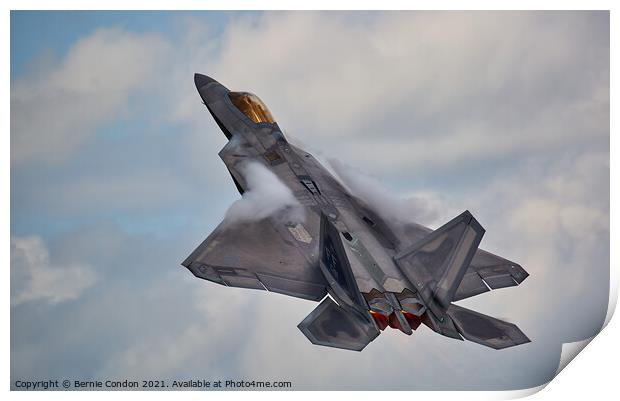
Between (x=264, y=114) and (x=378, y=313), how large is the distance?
8.20 meters

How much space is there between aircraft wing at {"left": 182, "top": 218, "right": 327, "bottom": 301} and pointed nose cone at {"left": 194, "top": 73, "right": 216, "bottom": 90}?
245 inches

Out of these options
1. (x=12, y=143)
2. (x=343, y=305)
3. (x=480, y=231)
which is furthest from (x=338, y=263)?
(x=12, y=143)

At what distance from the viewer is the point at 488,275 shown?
24250mm

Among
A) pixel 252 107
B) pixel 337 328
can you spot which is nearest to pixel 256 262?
pixel 337 328

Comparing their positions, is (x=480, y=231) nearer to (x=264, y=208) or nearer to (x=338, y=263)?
(x=338, y=263)

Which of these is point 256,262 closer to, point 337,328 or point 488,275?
point 337,328

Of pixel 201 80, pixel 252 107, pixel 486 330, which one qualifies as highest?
pixel 201 80

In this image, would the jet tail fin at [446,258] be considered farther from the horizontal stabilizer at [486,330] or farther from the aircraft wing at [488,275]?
the aircraft wing at [488,275]

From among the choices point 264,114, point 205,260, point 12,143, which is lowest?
point 205,260

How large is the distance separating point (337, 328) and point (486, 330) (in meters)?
2.98

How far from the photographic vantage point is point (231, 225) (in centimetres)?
2469

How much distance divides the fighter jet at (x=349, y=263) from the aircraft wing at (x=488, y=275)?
0.02m

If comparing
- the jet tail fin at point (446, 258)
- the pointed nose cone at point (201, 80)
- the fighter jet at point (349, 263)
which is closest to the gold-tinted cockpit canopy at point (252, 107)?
the pointed nose cone at point (201, 80)

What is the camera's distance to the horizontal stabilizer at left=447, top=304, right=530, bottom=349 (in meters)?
21.8
